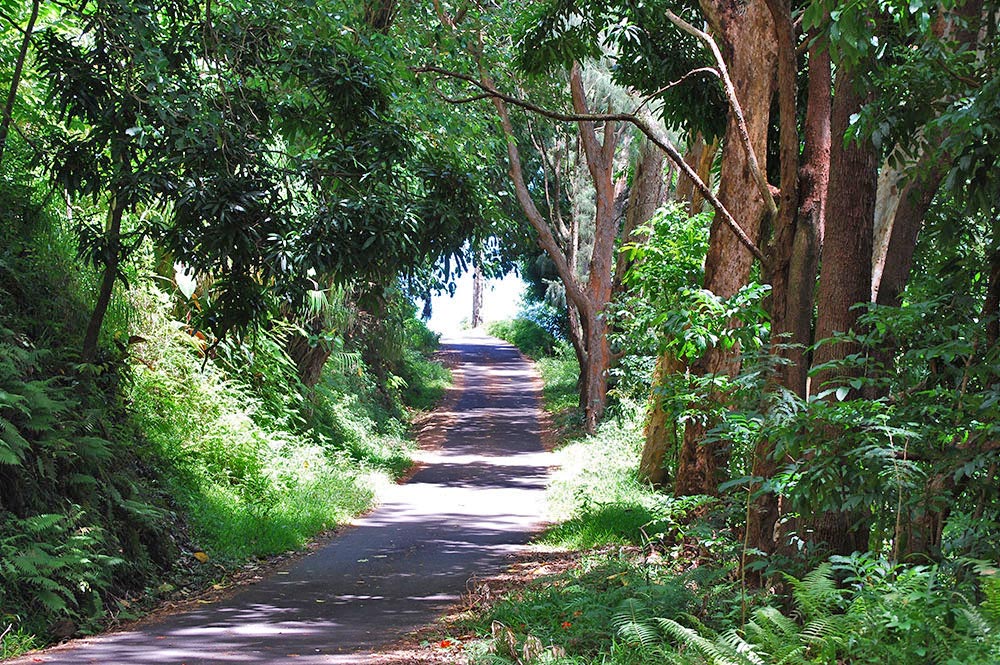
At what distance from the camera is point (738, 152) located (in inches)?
395

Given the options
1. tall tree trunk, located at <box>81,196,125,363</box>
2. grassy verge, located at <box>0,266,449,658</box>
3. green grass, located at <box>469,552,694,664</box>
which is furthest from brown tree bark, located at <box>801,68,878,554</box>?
tall tree trunk, located at <box>81,196,125,363</box>

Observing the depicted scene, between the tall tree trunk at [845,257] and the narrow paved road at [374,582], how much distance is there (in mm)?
3406

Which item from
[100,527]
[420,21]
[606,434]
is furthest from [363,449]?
[100,527]

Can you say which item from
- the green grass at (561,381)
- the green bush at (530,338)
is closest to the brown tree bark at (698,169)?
the green grass at (561,381)

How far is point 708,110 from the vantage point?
33.1 ft

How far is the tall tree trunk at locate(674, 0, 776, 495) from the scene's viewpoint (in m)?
9.59

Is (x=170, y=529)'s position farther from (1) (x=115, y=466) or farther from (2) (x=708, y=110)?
(2) (x=708, y=110)

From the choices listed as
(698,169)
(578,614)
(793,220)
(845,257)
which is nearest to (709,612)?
(578,614)

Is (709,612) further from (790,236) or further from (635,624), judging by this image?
(790,236)

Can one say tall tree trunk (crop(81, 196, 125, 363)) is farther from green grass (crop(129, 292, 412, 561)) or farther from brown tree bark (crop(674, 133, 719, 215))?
brown tree bark (crop(674, 133, 719, 215))

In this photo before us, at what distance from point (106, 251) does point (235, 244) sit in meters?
1.49

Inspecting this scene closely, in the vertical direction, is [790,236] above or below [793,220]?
below

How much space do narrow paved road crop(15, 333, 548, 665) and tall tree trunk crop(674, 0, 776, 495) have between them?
10.4ft

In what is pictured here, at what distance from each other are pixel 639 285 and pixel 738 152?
2.11 metres
